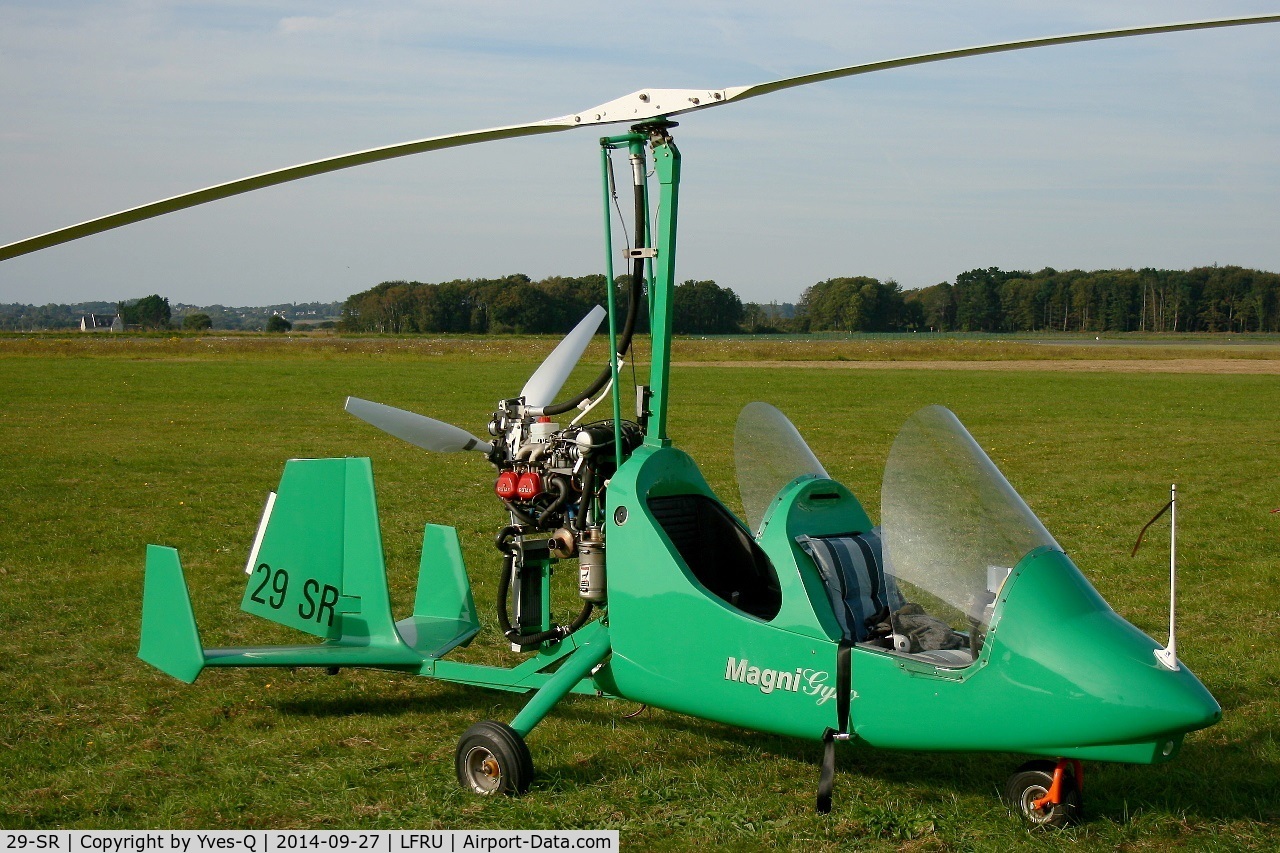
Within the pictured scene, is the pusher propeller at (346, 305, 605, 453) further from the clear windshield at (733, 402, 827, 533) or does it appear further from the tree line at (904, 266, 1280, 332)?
the tree line at (904, 266, 1280, 332)

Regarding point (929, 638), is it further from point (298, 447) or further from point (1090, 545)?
point (298, 447)

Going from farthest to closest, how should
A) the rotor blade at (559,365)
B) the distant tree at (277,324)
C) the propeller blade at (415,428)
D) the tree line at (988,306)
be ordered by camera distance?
the distant tree at (277,324) < the tree line at (988,306) < the rotor blade at (559,365) < the propeller blade at (415,428)

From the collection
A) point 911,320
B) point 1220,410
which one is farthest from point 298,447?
point 911,320

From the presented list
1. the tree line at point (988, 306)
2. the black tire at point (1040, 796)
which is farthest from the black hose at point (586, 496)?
the tree line at point (988, 306)

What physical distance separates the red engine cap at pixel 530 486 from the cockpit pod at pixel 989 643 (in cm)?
A: 169

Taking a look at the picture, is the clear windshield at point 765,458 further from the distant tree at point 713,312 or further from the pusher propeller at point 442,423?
the distant tree at point 713,312

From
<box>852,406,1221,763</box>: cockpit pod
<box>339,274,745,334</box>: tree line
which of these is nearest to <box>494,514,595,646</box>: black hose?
<box>852,406,1221,763</box>: cockpit pod

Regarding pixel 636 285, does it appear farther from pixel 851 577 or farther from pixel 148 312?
pixel 148 312

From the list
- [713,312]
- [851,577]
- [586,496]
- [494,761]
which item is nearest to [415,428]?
[586,496]

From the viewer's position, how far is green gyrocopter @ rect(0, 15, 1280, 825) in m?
4.03

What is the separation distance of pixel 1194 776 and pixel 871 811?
65.4 inches

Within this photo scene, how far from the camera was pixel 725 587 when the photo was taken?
17.7 ft

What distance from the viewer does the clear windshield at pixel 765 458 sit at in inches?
212

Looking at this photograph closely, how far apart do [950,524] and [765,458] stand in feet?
4.13
